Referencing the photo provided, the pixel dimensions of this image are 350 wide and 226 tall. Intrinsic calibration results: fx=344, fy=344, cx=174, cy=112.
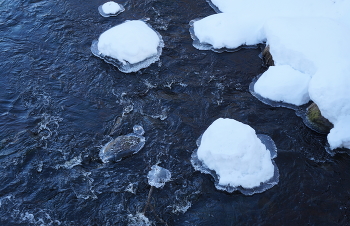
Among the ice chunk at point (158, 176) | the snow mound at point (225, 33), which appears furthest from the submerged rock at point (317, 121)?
the ice chunk at point (158, 176)

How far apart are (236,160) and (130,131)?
2364 millimetres

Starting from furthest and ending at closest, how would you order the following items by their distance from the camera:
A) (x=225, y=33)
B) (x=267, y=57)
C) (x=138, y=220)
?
(x=225, y=33) < (x=267, y=57) < (x=138, y=220)

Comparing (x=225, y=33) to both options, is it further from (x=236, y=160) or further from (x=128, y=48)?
(x=236, y=160)

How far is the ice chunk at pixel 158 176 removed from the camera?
636 cm

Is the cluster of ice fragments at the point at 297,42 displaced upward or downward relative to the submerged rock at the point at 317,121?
upward

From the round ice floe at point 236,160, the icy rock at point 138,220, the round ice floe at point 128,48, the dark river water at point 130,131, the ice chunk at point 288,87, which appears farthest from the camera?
the round ice floe at point 128,48

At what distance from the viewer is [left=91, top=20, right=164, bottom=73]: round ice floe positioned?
28.5 ft

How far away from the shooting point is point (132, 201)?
611 centimetres

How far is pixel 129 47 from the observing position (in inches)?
340

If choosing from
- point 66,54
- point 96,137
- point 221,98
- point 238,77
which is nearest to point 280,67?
point 238,77

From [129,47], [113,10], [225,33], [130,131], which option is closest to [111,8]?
[113,10]

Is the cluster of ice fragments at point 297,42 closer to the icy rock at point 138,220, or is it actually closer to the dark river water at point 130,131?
the dark river water at point 130,131

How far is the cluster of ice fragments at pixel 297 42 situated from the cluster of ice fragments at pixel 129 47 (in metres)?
1.38

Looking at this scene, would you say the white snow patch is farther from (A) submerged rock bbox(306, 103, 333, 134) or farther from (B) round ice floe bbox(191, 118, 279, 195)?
(A) submerged rock bbox(306, 103, 333, 134)
